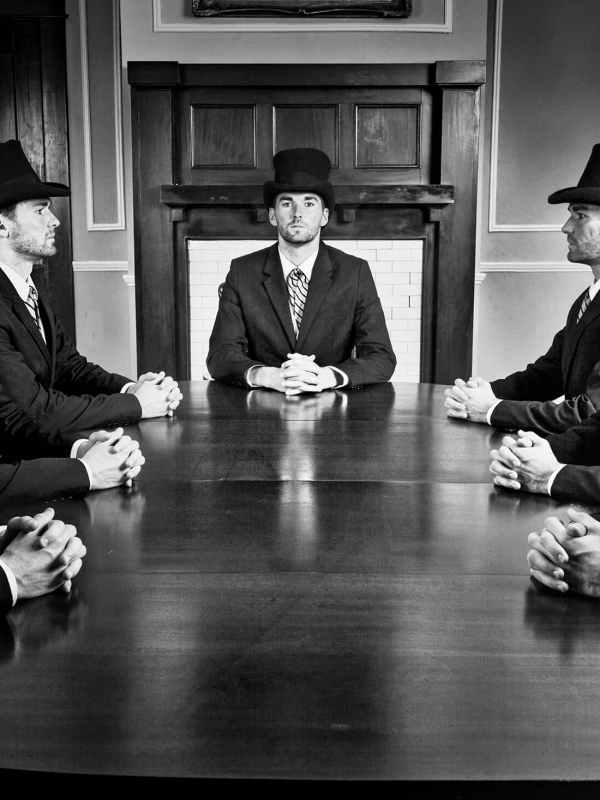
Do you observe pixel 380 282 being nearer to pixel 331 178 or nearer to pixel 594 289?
pixel 331 178

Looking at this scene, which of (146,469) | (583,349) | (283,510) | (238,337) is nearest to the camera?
(283,510)

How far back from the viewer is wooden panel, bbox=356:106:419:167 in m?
4.71

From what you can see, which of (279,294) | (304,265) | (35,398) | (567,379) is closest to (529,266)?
(304,265)

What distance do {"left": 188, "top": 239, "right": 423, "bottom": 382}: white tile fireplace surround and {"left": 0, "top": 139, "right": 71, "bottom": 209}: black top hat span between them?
1852mm

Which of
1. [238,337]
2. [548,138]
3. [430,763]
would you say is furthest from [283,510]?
[548,138]

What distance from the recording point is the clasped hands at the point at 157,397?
8.53 ft

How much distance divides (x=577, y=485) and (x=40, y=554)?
103 centimetres

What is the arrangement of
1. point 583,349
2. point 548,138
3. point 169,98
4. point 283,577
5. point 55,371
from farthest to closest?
point 548,138, point 169,98, point 55,371, point 583,349, point 283,577

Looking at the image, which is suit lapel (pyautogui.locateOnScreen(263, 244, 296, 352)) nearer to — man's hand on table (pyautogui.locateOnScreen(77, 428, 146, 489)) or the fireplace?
the fireplace

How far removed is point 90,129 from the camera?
5422 millimetres

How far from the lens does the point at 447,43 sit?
15.3 feet

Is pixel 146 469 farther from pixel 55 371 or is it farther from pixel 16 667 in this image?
pixel 55 371

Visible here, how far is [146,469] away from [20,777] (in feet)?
3.88

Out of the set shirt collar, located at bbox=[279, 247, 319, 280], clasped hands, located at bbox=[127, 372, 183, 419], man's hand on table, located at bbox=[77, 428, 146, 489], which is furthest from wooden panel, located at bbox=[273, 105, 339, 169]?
man's hand on table, located at bbox=[77, 428, 146, 489]
